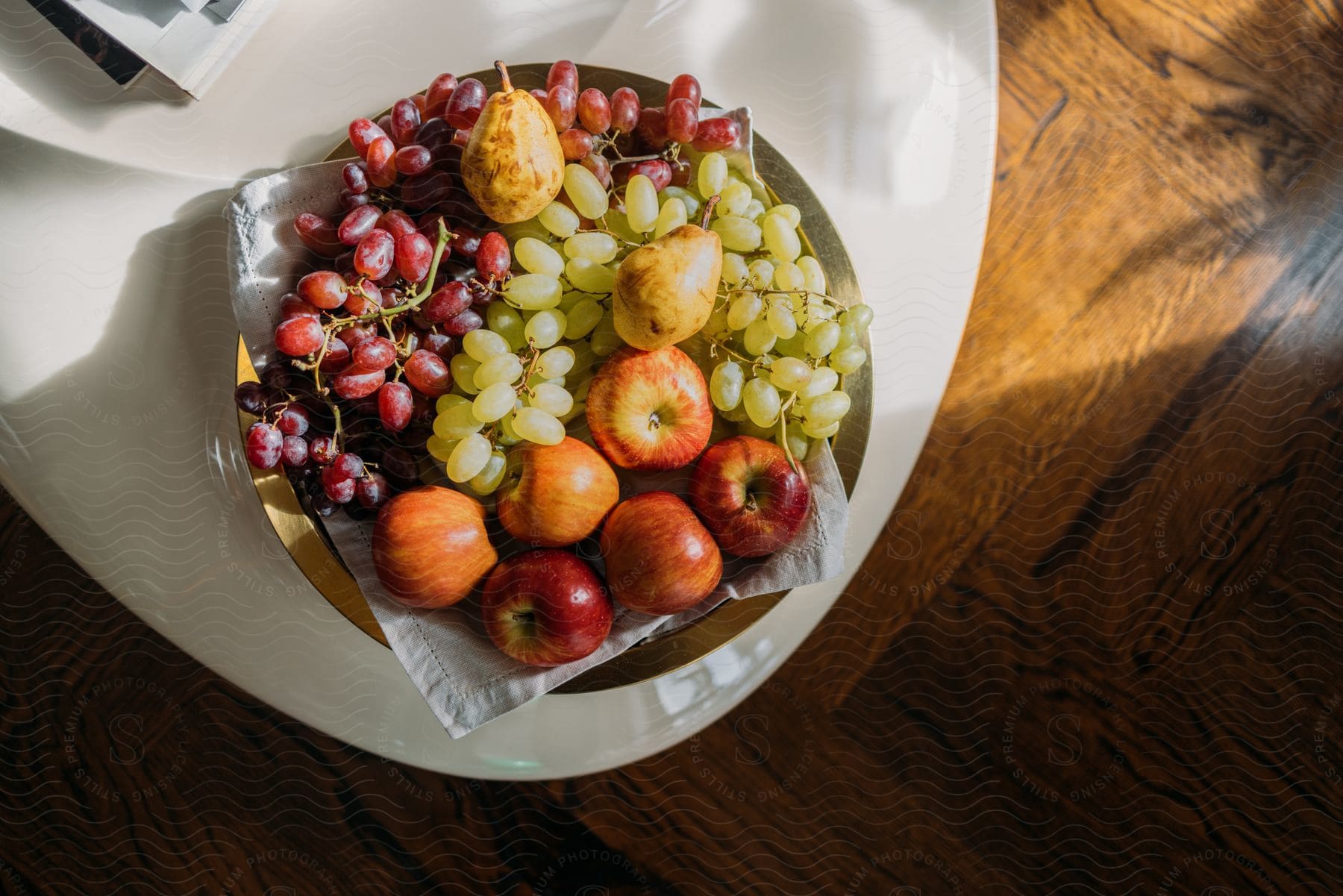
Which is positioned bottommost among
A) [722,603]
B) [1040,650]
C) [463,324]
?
[1040,650]

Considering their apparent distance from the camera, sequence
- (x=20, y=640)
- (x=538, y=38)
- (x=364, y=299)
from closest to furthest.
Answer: (x=364, y=299) < (x=538, y=38) < (x=20, y=640)

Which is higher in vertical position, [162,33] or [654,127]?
[162,33]

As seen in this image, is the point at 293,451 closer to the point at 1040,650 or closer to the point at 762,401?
the point at 762,401

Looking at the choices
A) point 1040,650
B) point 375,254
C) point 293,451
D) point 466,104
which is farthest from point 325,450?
point 1040,650

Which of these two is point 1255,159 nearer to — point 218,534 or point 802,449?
point 802,449

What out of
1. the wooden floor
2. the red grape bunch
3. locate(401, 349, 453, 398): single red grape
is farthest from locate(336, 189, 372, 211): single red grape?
the wooden floor

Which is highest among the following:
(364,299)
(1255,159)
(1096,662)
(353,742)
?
(364,299)

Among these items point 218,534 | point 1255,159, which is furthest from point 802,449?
point 1255,159

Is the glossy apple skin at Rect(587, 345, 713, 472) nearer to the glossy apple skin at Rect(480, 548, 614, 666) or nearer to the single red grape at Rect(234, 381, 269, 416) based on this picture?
the glossy apple skin at Rect(480, 548, 614, 666)
